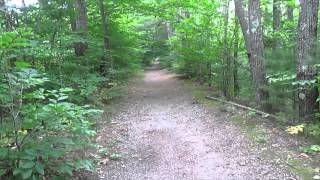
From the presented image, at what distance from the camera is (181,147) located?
6.91 meters

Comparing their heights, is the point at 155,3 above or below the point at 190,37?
above

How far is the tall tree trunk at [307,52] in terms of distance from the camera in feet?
22.5

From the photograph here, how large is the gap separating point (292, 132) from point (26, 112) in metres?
4.42

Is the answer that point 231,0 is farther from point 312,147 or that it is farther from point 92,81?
point 312,147

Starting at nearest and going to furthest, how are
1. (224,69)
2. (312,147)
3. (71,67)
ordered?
(312,147)
(71,67)
(224,69)

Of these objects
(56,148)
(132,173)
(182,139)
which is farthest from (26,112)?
(182,139)

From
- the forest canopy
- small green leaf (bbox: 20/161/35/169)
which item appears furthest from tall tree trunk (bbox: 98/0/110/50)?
small green leaf (bbox: 20/161/35/169)

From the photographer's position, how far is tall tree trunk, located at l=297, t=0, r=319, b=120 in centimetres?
684

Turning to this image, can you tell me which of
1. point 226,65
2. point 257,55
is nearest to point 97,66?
point 226,65

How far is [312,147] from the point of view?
6.16 meters

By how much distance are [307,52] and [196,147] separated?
9.08 ft

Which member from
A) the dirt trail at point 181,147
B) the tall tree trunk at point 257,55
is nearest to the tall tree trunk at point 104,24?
the dirt trail at point 181,147

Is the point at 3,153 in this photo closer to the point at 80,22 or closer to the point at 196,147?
the point at 196,147

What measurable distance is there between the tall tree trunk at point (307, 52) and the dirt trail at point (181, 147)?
1410 millimetres
